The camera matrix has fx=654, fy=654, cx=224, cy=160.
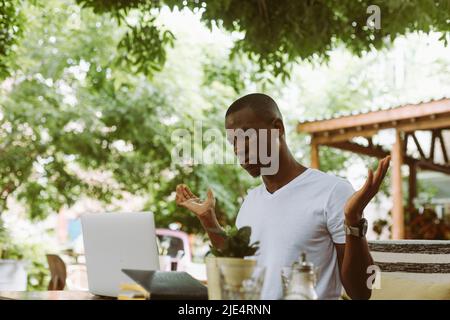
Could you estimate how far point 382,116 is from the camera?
6547 millimetres

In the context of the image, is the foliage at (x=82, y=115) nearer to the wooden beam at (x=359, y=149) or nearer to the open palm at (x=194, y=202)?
the wooden beam at (x=359, y=149)

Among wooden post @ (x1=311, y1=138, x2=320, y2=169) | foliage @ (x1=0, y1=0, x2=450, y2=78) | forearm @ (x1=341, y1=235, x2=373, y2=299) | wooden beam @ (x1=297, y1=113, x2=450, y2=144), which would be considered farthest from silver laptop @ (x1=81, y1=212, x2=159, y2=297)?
wooden post @ (x1=311, y1=138, x2=320, y2=169)

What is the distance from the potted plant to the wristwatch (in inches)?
9.5

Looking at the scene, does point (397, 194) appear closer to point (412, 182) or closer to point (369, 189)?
point (412, 182)

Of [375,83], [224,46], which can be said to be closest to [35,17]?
[224,46]

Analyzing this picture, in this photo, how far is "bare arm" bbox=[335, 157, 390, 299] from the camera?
4.27ft

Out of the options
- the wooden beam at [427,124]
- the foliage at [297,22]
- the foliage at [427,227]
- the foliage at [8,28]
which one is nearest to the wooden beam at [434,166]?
the foliage at [427,227]

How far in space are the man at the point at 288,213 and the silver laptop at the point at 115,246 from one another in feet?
0.43

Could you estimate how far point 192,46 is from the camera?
8523 millimetres

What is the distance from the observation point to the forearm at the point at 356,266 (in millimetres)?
1513

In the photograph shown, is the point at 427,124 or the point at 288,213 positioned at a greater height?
the point at 427,124

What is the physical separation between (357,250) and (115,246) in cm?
71

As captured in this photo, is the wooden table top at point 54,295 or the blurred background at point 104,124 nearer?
the wooden table top at point 54,295

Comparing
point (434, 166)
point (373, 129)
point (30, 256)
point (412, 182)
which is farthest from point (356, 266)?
point (412, 182)
